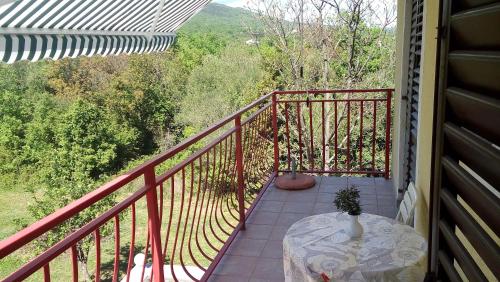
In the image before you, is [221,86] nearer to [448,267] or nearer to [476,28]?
[448,267]

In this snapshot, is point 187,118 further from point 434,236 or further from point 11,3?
point 434,236

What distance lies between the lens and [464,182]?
84 centimetres

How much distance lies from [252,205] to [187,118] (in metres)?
22.8

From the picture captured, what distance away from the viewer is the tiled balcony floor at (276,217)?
325 cm

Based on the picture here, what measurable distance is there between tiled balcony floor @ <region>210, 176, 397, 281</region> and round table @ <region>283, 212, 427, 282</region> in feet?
2.92

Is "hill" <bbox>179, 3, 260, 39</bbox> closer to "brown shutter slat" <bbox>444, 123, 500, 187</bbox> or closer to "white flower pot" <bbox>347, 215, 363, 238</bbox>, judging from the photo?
"white flower pot" <bbox>347, 215, 363, 238</bbox>

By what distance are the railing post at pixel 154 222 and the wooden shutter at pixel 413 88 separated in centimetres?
218

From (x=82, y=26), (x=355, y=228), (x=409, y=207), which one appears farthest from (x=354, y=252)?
(x=82, y=26)

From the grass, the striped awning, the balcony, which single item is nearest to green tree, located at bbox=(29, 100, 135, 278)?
the grass

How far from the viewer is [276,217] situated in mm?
4254

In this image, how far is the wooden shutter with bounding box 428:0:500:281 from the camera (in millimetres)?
711

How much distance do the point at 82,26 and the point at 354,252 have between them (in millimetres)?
4645

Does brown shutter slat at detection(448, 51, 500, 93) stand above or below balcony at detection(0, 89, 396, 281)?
above

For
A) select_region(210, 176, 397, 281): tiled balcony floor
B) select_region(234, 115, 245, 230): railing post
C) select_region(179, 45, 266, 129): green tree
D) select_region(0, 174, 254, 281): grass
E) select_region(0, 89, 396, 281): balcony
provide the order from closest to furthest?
select_region(0, 89, 396, 281): balcony, select_region(210, 176, 397, 281): tiled balcony floor, select_region(234, 115, 245, 230): railing post, select_region(0, 174, 254, 281): grass, select_region(179, 45, 266, 129): green tree
